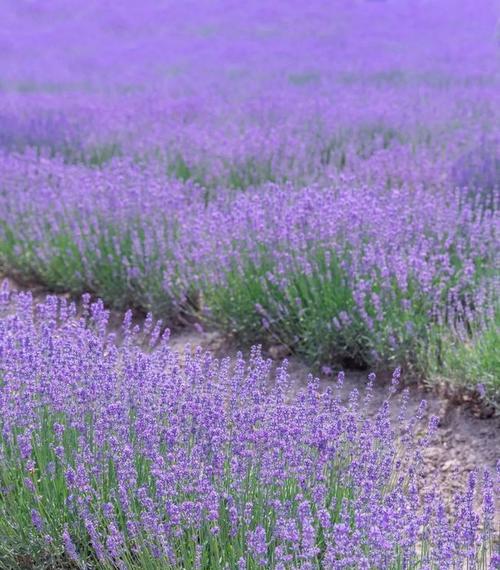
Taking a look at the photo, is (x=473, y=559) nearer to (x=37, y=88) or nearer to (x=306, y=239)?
(x=306, y=239)

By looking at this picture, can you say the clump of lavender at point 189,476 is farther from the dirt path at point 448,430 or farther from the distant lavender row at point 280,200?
the distant lavender row at point 280,200

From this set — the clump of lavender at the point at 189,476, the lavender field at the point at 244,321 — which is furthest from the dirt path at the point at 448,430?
the clump of lavender at the point at 189,476

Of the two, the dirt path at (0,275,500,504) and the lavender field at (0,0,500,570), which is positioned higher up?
the lavender field at (0,0,500,570)

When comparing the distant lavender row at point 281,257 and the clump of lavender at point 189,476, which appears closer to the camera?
the clump of lavender at point 189,476

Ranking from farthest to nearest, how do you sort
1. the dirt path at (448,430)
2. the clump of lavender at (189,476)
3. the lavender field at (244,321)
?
the dirt path at (448,430), the lavender field at (244,321), the clump of lavender at (189,476)

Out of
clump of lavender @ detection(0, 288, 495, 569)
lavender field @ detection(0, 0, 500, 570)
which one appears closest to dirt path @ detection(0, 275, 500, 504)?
lavender field @ detection(0, 0, 500, 570)

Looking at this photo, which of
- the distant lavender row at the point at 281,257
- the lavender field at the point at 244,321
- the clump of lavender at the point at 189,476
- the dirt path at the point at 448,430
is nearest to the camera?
the clump of lavender at the point at 189,476

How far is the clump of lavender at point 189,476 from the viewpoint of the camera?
87.7 inches

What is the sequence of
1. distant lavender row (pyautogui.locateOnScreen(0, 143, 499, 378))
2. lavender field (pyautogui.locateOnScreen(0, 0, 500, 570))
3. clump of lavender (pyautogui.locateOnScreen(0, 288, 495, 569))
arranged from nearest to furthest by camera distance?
1. clump of lavender (pyautogui.locateOnScreen(0, 288, 495, 569))
2. lavender field (pyautogui.locateOnScreen(0, 0, 500, 570))
3. distant lavender row (pyautogui.locateOnScreen(0, 143, 499, 378))

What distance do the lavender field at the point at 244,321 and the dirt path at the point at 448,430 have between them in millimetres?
59

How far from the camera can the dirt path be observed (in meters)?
3.36

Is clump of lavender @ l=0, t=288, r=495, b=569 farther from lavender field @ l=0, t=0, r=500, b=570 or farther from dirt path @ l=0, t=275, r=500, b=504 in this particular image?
dirt path @ l=0, t=275, r=500, b=504

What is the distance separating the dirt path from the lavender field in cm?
6

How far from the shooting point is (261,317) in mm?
4312
